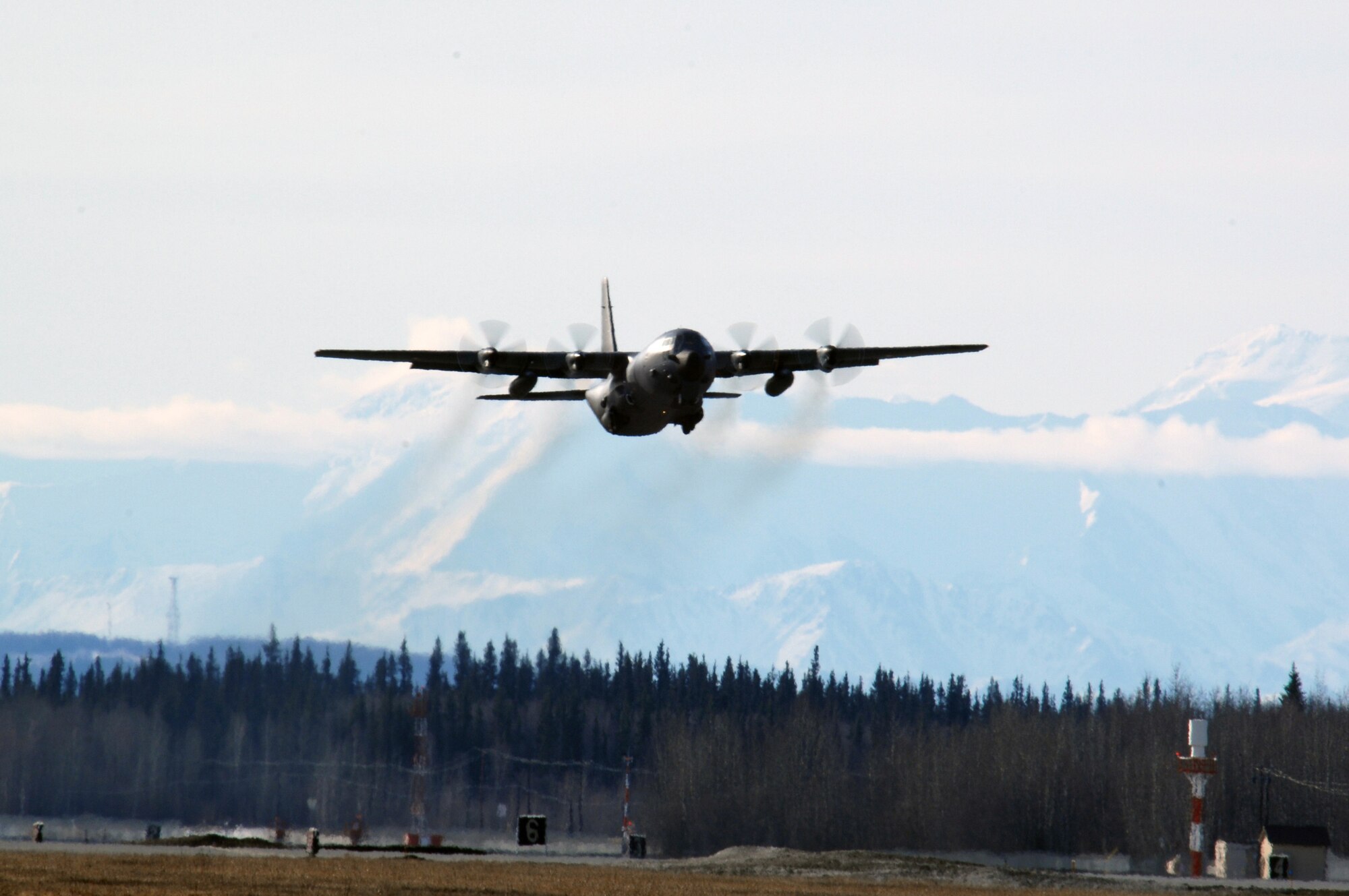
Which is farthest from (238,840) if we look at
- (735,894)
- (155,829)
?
(735,894)

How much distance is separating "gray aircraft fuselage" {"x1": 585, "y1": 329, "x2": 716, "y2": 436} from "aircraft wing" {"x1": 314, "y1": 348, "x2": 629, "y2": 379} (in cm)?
74

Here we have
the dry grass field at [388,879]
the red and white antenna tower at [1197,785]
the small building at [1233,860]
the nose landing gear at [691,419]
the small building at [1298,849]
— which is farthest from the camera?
the small building at [1233,860]

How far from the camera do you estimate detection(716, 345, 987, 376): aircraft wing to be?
71875mm

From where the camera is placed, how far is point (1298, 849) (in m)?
133

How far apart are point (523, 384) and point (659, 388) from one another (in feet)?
20.2

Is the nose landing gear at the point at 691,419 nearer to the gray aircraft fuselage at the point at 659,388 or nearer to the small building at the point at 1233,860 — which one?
the gray aircraft fuselage at the point at 659,388

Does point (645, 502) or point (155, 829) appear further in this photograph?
point (155, 829)

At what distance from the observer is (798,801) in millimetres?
185750

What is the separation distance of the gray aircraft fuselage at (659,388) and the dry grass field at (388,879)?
734 inches

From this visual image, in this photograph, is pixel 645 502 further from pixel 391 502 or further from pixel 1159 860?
pixel 1159 860

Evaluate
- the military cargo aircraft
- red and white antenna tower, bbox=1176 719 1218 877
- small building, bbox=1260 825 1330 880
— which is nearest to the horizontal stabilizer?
the military cargo aircraft

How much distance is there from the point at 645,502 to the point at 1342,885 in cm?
4705

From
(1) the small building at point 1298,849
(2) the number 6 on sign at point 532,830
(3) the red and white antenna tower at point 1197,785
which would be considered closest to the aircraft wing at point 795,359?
(2) the number 6 on sign at point 532,830

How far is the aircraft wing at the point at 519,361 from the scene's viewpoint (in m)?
70.9
